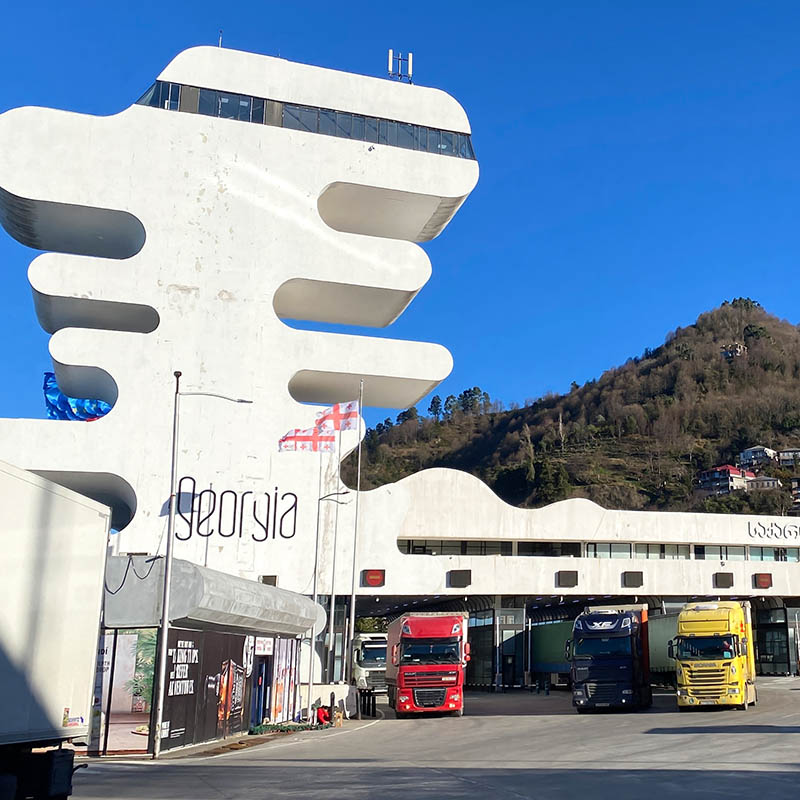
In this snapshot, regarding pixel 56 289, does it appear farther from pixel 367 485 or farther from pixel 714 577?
pixel 367 485

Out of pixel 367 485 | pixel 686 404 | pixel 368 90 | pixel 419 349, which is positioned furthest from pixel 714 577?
pixel 686 404

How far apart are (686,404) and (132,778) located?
179 meters

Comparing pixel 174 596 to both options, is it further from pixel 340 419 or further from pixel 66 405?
pixel 66 405

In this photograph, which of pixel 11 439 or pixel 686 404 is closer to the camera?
pixel 11 439

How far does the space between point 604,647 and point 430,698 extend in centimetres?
694

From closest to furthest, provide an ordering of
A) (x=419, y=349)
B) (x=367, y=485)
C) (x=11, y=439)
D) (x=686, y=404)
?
(x=11, y=439) < (x=419, y=349) < (x=367, y=485) < (x=686, y=404)

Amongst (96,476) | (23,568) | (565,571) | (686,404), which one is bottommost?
(23,568)

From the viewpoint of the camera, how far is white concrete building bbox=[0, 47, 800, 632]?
42406 millimetres

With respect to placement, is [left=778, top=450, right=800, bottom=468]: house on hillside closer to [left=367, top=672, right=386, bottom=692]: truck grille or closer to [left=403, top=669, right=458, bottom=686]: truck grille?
[left=367, top=672, right=386, bottom=692]: truck grille

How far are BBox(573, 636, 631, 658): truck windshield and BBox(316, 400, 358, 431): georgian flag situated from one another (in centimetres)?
1191

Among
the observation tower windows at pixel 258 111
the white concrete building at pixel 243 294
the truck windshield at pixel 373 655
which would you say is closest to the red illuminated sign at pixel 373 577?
the white concrete building at pixel 243 294

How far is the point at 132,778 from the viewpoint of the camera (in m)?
18.1

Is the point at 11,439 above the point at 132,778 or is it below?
above

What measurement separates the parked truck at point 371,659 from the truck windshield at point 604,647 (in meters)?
20.5
